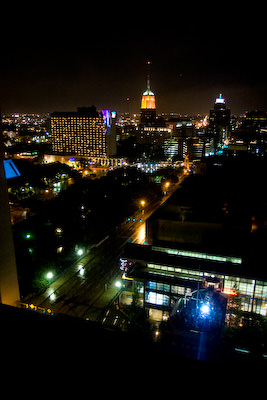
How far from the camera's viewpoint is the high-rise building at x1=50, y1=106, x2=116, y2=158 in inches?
1439

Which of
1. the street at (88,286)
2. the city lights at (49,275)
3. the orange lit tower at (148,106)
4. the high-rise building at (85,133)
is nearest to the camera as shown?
the street at (88,286)

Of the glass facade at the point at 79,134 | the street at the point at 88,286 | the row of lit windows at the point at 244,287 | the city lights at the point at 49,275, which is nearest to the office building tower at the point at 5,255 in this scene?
the street at the point at 88,286

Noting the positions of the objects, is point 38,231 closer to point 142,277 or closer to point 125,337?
point 142,277

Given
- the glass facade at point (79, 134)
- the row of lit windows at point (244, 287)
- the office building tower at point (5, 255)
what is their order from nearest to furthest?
1. the office building tower at point (5, 255)
2. the row of lit windows at point (244, 287)
3. the glass facade at point (79, 134)

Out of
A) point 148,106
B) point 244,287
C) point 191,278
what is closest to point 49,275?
point 191,278

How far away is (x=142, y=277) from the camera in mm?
6855

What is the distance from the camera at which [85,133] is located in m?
38.2

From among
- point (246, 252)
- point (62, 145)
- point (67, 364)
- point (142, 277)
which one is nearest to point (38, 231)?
point (142, 277)

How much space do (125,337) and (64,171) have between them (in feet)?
75.6

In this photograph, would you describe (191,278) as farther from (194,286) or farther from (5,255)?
(5,255)

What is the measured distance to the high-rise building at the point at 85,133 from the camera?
3656cm

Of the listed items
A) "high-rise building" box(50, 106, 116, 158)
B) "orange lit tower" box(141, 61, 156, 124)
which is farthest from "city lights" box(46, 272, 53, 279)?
"orange lit tower" box(141, 61, 156, 124)

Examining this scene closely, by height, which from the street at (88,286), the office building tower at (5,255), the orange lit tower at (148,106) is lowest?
the street at (88,286)

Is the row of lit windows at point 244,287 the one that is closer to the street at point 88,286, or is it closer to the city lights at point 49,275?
the street at point 88,286
